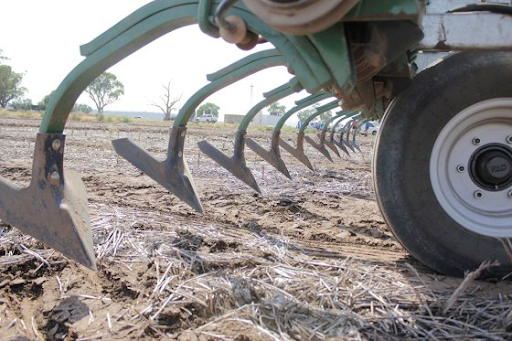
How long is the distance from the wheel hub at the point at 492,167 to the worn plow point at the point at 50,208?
1.84m

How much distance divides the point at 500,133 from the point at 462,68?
39 centimetres

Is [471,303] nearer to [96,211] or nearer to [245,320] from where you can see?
[245,320]

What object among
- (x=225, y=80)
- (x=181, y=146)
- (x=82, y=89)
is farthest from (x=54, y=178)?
(x=225, y=80)

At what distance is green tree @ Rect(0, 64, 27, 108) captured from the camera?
57406 mm

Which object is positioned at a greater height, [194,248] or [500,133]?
[500,133]

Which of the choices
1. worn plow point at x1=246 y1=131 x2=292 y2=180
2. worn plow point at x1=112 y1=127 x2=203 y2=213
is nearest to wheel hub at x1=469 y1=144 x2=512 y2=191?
worn plow point at x1=112 y1=127 x2=203 y2=213

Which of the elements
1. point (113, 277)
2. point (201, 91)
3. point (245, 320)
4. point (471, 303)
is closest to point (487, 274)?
point (471, 303)

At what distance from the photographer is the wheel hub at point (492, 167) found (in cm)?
226

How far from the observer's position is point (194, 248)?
8.50 feet

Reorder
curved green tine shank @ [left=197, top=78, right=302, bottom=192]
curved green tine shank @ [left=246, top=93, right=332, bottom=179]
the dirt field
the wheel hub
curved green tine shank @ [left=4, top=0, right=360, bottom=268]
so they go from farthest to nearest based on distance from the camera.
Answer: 1. curved green tine shank @ [left=246, top=93, right=332, bottom=179]
2. curved green tine shank @ [left=197, top=78, right=302, bottom=192]
3. the wheel hub
4. curved green tine shank @ [left=4, top=0, right=360, bottom=268]
5. the dirt field

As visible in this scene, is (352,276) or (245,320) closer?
(245,320)

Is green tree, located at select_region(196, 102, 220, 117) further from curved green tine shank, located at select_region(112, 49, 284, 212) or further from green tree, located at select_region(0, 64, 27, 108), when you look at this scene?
curved green tine shank, located at select_region(112, 49, 284, 212)

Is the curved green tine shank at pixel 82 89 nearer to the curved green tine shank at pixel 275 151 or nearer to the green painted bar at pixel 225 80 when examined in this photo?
the green painted bar at pixel 225 80

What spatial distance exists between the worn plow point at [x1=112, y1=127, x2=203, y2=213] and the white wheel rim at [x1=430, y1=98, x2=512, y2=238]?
184 centimetres
